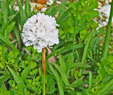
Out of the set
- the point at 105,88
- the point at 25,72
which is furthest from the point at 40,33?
the point at 105,88

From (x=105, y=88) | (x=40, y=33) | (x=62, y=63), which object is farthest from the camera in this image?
(x=62, y=63)

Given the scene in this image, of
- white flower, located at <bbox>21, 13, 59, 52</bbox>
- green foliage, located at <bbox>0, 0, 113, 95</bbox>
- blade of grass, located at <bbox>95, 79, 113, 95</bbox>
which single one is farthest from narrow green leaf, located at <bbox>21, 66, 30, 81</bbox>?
blade of grass, located at <bbox>95, 79, 113, 95</bbox>

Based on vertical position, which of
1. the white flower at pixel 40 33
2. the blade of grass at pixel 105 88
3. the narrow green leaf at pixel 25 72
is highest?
the white flower at pixel 40 33

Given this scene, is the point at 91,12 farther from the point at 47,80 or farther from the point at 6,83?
the point at 6,83

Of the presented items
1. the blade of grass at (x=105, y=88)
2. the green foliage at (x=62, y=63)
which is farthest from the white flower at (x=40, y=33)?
the blade of grass at (x=105, y=88)

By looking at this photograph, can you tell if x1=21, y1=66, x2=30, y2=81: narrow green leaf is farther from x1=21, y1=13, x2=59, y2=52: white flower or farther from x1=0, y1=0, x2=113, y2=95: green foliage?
x1=21, y1=13, x2=59, y2=52: white flower

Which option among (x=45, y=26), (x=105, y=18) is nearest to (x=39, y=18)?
(x=45, y=26)

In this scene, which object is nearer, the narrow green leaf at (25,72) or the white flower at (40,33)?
the white flower at (40,33)

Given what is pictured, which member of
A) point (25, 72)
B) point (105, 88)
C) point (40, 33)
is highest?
point (40, 33)

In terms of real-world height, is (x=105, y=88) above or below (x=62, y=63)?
below

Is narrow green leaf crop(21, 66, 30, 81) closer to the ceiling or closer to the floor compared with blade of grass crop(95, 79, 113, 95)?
closer to the ceiling

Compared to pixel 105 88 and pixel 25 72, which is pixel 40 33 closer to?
pixel 25 72

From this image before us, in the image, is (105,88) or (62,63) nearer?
(105,88)

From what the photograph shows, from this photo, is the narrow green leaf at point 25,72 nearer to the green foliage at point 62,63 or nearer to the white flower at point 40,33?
the green foliage at point 62,63
